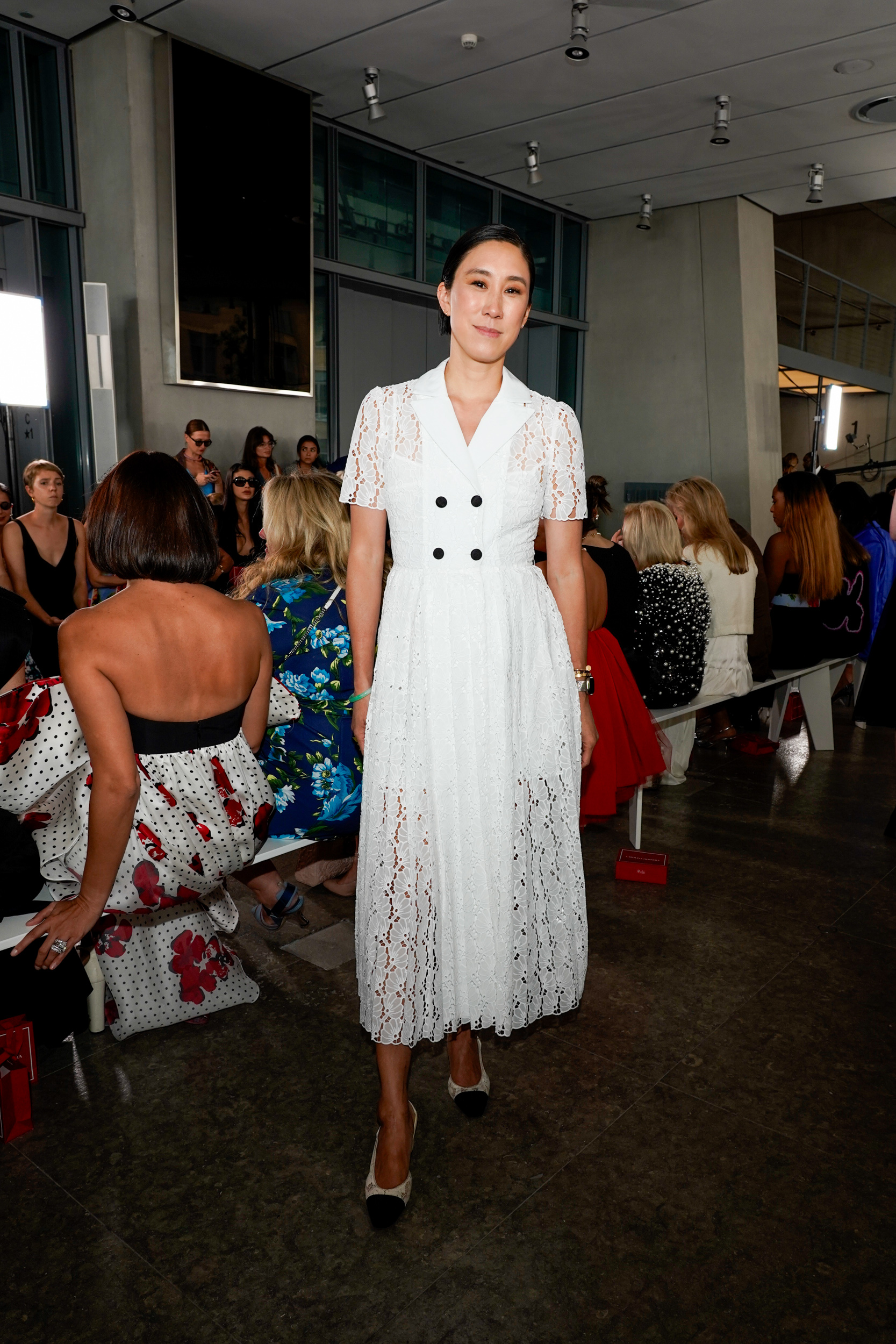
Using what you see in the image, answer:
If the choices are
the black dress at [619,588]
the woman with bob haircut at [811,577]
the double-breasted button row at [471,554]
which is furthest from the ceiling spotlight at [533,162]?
the double-breasted button row at [471,554]

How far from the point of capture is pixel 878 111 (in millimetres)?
7230

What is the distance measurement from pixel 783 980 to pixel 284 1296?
1630 millimetres

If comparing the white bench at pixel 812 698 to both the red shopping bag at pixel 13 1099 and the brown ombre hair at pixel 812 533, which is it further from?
the red shopping bag at pixel 13 1099

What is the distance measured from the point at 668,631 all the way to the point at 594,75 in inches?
191

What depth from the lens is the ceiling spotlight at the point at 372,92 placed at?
642 cm

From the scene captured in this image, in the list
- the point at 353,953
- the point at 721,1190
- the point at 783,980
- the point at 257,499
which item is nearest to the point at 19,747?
the point at 353,953

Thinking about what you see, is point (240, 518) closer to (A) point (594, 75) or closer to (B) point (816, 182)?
(A) point (594, 75)

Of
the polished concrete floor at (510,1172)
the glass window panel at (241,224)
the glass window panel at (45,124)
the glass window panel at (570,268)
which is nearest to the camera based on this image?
the polished concrete floor at (510,1172)

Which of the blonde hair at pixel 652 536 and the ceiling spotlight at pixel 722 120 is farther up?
the ceiling spotlight at pixel 722 120

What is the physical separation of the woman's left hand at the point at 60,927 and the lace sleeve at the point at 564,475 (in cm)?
122

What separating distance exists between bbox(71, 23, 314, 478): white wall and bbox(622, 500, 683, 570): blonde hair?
351 cm

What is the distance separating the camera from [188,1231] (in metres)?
1.71

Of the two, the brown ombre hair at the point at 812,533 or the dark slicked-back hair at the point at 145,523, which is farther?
the brown ombre hair at the point at 812,533

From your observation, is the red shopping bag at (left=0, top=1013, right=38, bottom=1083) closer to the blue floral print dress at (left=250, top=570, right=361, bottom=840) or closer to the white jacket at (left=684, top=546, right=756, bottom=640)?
the blue floral print dress at (left=250, top=570, right=361, bottom=840)
